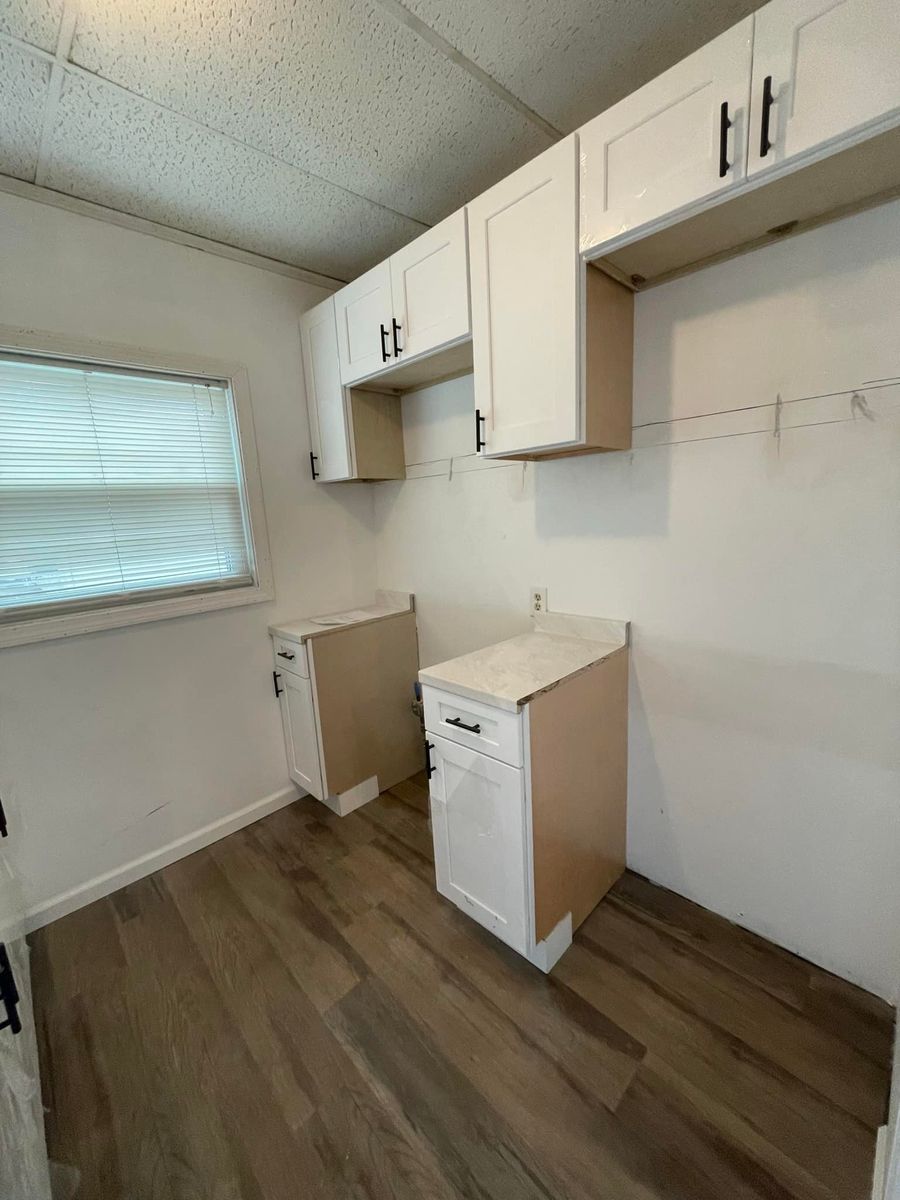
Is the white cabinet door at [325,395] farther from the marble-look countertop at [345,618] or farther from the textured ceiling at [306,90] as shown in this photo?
the marble-look countertop at [345,618]

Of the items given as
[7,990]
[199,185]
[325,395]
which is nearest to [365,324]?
[325,395]

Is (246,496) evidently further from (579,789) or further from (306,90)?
(579,789)

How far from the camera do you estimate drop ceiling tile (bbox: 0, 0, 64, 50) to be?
104 centimetres

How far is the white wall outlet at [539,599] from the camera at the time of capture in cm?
195

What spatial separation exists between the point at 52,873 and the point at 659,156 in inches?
117

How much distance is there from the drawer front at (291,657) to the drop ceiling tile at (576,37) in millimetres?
1987

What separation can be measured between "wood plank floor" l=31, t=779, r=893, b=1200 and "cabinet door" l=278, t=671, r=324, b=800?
0.56m

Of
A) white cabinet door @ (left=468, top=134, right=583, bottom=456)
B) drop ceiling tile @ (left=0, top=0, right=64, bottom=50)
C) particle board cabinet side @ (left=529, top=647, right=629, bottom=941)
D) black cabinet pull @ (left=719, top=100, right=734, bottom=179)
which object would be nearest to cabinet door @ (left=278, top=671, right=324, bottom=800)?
particle board cabinet side @ (left=529, top=647, right=629, bottom=941)

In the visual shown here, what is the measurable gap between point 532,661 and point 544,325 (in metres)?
1.03

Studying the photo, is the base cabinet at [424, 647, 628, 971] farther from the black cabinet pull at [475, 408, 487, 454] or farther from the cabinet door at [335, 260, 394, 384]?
the cabinet door at [335, 260, 394, 384]

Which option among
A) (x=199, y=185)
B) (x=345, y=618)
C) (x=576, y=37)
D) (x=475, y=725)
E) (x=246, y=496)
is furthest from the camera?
(x=345, y=618)

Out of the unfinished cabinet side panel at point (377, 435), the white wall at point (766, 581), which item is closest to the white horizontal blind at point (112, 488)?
the unfinished cabinet side panel at point (377, 435)

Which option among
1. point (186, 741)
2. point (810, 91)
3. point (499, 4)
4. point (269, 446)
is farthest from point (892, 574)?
point (186, 741)

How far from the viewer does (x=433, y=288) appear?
1631 mm
